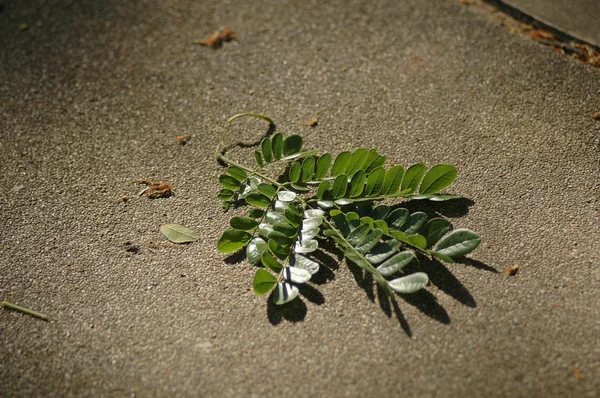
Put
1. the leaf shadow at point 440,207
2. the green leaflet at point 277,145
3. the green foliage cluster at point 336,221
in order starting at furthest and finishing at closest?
the green leaflet at point 277,145
the leaf shadow at point 440,207
the green foliage cluster at point 336,221

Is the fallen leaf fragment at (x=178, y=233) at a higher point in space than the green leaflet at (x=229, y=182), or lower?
lower

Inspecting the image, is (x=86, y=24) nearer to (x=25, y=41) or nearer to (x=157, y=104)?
(x=25, y=41)

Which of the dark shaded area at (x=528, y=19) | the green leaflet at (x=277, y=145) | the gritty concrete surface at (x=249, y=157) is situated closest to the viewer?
the gritty concrete surface at (x=249, y=157)

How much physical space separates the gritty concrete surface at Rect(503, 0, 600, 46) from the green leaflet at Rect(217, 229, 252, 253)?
1933 millimetres

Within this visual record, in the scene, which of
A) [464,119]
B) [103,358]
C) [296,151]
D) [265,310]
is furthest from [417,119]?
[103,358]

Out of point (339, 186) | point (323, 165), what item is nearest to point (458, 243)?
point (339, 186)

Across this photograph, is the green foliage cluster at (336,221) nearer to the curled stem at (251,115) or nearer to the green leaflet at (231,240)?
the green leaflet at (231,240)

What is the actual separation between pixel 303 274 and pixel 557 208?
0.96 meters

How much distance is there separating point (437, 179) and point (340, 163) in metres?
0.34

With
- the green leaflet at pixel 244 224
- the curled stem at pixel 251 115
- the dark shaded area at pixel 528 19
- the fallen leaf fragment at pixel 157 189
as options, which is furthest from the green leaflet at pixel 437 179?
the dark shaded area at pixel 528 19

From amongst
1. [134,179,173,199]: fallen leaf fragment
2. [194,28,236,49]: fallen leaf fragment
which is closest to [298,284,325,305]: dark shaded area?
[134,179,173,199]: fallen leaf fragment

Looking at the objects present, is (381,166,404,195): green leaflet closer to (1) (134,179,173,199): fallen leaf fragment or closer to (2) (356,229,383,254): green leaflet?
(2) (356,229,383,254): green leaflet

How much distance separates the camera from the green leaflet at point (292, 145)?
7.26ft

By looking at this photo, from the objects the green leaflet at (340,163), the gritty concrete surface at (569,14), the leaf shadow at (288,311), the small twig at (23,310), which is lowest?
the small twig at (23,310)
